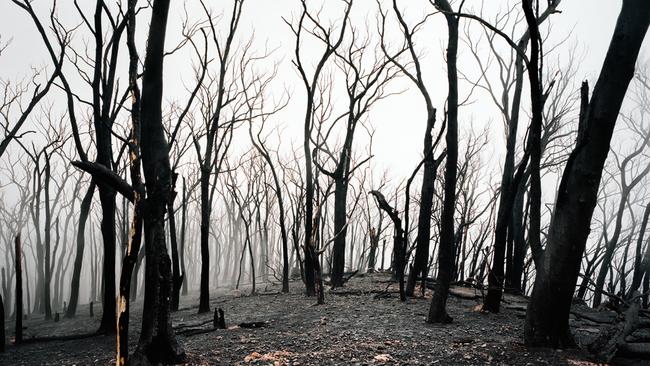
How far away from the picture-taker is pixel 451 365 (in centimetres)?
428

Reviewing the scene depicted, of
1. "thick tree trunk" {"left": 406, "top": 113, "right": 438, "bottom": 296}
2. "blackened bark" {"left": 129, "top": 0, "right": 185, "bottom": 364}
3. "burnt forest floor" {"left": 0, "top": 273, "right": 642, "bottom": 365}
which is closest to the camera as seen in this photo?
"burnt forest floor" {"left": 0, "top": 273, "right": 642, "bottom": 365}

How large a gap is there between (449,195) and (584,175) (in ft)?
7.93

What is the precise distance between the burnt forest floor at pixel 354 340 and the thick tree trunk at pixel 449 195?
39 cm

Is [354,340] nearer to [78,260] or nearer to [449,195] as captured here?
[449,195]

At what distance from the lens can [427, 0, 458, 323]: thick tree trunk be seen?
630 centimetres

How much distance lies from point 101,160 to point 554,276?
8888mm

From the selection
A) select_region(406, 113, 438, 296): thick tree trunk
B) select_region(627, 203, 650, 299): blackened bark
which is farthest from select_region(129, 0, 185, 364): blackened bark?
select_region(627, 203, 650, 299): blackened bark

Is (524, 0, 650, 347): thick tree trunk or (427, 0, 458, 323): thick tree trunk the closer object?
(524, 0, 650, 347): thick tree trunk

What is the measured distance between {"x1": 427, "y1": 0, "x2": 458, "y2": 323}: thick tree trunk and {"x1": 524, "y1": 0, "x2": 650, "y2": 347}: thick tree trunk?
2014 millimetres

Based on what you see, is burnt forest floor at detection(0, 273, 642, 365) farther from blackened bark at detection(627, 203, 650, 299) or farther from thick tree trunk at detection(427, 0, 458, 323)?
blackened bark at detection(627, 203, 650, 299)

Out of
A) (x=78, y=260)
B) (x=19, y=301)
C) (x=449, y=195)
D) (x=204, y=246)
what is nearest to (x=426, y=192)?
(x=449, y=195)

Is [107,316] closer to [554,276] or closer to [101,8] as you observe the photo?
[101,8]

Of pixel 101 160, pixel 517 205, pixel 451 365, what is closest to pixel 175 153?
pixel 101 160

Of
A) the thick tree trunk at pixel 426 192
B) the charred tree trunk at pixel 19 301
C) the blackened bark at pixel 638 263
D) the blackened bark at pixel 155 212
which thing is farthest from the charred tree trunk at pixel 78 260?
the blackened bark at pixel 638 263
